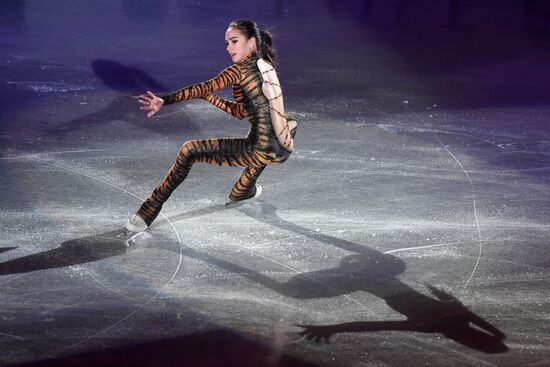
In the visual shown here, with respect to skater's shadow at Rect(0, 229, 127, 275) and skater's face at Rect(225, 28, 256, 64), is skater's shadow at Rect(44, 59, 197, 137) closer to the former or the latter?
skater's shadow at Rect(0, 229, 127, 275)

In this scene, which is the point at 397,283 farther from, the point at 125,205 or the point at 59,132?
the point at 59,132

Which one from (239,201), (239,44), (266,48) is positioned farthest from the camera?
(239,201)

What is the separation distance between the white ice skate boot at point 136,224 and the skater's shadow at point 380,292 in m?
0.46

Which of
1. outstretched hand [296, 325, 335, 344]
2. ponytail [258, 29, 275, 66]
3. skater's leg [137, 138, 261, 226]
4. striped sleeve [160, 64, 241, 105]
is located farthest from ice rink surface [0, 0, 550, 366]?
ponytail [258, 29, 275, 66]

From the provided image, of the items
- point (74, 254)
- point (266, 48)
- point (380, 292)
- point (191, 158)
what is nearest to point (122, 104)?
point (191, 158)

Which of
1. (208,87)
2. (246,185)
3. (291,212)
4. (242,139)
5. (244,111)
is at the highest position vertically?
(208,87)

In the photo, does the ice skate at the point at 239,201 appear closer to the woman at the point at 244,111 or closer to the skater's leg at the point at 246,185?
the skater's leg at the point at 246,185

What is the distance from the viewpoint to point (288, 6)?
48.4 feet

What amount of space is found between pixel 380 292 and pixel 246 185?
1.75 m

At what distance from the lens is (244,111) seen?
6301 mm

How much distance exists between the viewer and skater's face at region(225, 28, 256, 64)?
6.10m

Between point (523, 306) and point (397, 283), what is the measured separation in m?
0.77

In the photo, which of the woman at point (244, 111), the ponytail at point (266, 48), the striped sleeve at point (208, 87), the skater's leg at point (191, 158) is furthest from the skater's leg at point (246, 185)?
the ponytail at point (266, 48)

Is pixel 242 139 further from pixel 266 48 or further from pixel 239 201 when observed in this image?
pixel 239 201
